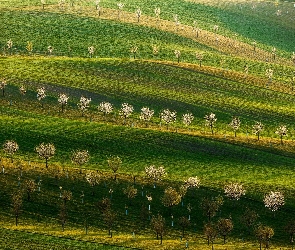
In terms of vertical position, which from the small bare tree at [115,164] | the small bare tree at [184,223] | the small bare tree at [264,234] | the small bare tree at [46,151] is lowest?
the small bare tree at [264,234]

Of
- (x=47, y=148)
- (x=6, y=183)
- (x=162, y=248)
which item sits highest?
(x=47, y=148)

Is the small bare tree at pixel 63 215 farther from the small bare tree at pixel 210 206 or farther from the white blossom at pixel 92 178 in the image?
the small bare tree at pixel 210 206

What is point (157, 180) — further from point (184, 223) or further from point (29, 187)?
point (29, 187)

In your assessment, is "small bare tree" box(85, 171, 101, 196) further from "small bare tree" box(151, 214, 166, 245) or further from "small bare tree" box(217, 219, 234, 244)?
"small bare tree" box(217, 219, 234, 244)

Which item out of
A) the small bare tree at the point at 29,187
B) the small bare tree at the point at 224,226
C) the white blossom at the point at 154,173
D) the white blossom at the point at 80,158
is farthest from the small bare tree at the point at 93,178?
the small bare tree at the point at 224,226

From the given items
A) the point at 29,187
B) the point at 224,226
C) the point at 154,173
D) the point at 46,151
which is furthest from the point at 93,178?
the point at 224,226

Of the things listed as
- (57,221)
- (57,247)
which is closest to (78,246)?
(57,247)

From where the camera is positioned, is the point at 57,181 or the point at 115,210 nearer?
the point at 115,210

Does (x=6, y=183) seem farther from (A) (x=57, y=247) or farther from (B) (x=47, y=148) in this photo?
(A) (x=57, y=247)

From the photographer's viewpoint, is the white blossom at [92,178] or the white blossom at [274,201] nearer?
the white blossom at [274,201]
